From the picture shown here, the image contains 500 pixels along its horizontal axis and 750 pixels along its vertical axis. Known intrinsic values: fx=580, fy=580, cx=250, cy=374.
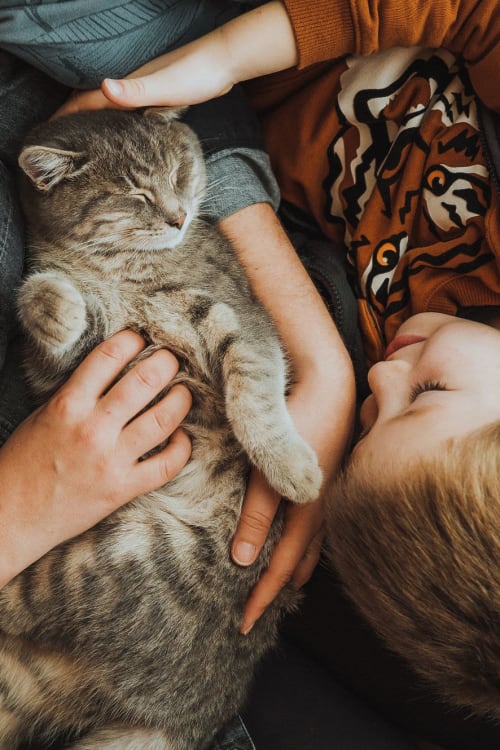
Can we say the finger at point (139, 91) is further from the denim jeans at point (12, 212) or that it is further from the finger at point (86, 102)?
the denim jeans at point (12, 212)

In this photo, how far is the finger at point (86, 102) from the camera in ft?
4.07

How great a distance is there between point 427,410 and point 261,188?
0.70 meters

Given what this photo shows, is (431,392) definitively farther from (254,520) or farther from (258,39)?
(258,39)

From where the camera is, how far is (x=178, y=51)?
120 cm

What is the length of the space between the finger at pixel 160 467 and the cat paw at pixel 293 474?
0.17 m

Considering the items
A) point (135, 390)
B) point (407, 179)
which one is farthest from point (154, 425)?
point (407, 179)

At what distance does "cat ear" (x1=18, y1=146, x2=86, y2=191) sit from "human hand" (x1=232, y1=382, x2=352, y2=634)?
65 centimetres

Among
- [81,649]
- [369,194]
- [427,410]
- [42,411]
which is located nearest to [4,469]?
[42,411]

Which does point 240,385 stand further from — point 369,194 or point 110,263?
point 369,194

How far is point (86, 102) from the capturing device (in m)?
1.25

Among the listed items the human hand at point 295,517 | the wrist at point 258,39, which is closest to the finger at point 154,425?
the human hand at point 295,517

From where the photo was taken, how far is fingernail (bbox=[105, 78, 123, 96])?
108cm

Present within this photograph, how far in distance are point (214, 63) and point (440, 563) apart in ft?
3.36

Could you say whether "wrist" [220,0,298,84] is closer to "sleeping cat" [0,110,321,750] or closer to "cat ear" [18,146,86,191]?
"sleeping cat" [0,110,321,750]
